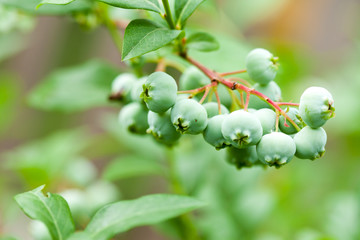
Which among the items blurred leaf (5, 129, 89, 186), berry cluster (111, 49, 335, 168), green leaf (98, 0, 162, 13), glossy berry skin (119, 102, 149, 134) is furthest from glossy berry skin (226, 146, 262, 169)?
blurred leaf (5, 129, 89, 186)

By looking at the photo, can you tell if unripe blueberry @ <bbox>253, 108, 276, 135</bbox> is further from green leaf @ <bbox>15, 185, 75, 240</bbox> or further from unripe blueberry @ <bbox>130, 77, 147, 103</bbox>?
green leaf @ <bbox>15, 185, 75, 240</bbox>

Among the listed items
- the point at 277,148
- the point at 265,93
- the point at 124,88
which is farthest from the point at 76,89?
the point at 277,148

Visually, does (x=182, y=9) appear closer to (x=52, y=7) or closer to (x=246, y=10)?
(x=52, y=7)

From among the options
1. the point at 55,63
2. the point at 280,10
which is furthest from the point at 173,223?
the point at 280,10

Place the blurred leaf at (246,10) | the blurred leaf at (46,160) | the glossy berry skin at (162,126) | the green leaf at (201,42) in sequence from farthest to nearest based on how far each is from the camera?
the blurred leaf at (246,10), the blurred leaf at (46,160), the green leaf at (201,42), the glossy berry skin at (162,126)

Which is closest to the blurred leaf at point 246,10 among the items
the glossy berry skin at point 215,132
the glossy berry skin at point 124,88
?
the glossy berry skin at point 124,88

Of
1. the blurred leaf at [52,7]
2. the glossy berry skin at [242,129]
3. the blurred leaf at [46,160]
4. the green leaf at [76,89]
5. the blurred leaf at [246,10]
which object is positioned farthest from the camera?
the blurred leaf at [246,10]

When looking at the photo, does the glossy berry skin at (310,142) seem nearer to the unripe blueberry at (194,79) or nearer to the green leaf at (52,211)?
the unripe blueberry at (194,79)
